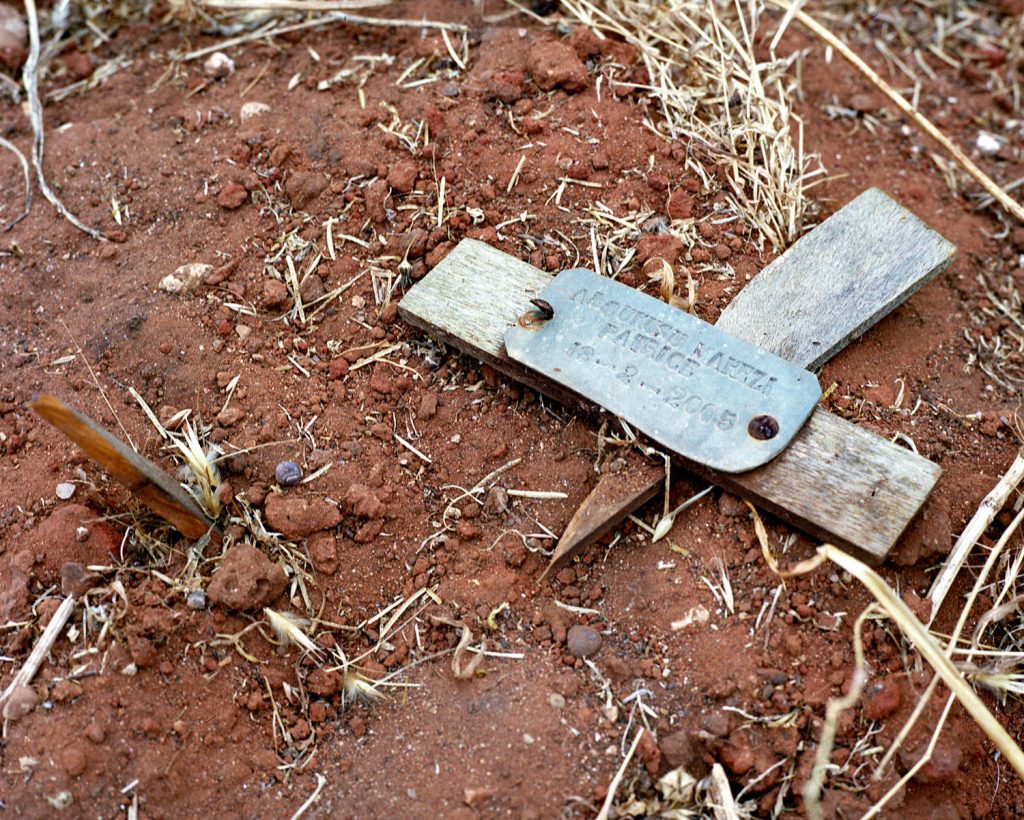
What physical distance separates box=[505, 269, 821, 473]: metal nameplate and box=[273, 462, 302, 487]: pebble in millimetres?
598

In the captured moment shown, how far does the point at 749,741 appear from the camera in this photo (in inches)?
78.0

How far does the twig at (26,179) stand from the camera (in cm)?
288

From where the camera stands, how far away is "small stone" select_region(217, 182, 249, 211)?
278 cm

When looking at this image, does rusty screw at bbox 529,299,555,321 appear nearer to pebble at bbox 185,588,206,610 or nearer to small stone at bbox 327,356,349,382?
small stone at bbox 327,356,349,382

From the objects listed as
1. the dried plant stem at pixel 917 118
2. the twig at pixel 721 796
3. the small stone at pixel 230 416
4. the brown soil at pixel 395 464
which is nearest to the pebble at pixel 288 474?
the brown soil at pixel 395 464

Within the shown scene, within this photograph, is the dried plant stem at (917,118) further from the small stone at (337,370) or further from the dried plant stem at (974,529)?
the small stone at (337,370)

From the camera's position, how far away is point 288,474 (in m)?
2.27

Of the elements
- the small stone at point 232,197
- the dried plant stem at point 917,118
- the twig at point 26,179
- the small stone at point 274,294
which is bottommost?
the twig at point 26,179

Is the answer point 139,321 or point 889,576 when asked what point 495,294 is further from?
point 889,576

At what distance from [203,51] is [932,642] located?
2.98 metres

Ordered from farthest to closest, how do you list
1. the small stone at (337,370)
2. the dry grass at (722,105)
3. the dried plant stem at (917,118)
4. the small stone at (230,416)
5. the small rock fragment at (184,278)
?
the dried plant stem at (917,118), the dry grass at (722,105), the small rock fragment at (184,278), the small stone at (337,370), the small stone at (230,416)

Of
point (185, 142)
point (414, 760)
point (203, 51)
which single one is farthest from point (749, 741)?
point (203, 51)

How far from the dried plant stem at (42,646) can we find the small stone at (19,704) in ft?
0.05

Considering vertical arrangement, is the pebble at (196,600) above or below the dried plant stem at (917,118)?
below
